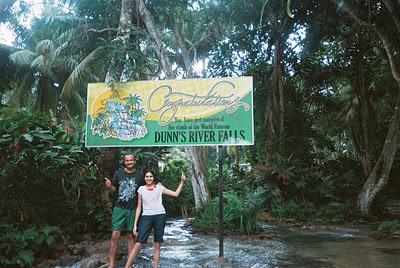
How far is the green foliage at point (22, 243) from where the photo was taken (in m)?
5.76

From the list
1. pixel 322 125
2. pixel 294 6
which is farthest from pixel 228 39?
pixel 322 125

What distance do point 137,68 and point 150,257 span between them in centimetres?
384

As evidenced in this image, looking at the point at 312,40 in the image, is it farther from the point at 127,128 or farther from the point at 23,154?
the point at 23,154

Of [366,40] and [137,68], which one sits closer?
[137,68]

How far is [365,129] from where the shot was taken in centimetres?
1324

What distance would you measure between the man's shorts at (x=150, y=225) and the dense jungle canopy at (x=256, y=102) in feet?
6.57

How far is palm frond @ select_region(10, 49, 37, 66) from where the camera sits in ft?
59.2

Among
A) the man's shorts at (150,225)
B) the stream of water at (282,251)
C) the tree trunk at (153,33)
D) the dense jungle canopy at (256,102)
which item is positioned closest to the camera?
the man's shorts at (150,225)

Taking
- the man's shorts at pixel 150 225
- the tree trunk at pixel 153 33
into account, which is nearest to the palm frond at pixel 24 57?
the tree trunk at pixel 153 33

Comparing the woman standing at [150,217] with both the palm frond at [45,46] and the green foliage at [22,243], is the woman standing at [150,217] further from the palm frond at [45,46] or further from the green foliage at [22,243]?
the palm frond at [45,46]

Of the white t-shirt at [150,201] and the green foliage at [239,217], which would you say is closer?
the white t-shirt at [150,201]

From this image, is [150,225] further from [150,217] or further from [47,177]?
[47,177]

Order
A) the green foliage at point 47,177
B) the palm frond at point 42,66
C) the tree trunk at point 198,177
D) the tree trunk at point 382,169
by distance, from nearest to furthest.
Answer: the green foliage at point 47,177 < the tree trunk at point 382,169 < the tree trunk at point 198,177 < the palm frond at point 42,66

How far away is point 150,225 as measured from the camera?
17.2 ft
